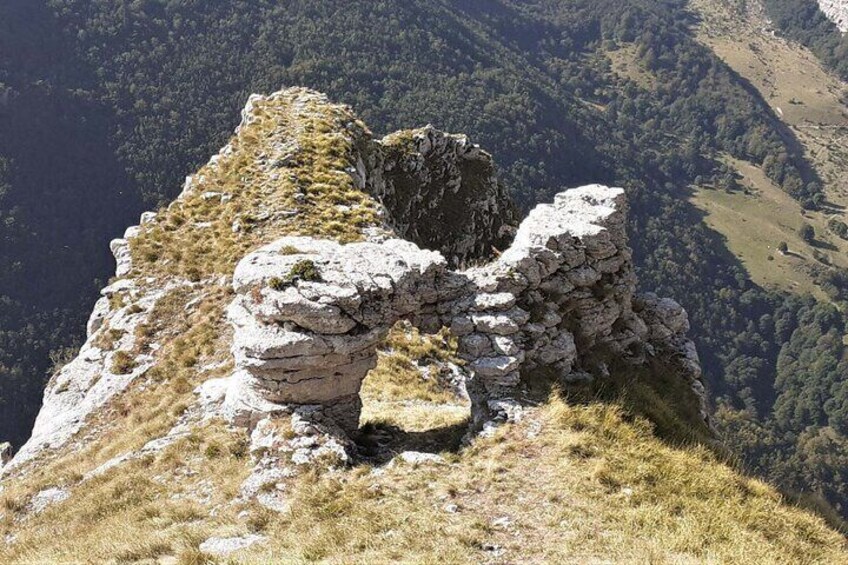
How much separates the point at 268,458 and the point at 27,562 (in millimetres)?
5154

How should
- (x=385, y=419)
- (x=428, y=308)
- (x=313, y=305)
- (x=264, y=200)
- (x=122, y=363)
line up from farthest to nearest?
1. (x=264, y=200)
2. (x=122, y=363)
3. (x=385, y=419)
4. (x=428, y=308)
5. (x=313, y=305)

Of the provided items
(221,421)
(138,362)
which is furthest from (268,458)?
(138,362)

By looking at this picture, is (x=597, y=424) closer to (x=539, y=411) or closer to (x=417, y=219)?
(x=539, y=411)

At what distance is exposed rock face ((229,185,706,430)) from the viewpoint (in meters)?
14.5

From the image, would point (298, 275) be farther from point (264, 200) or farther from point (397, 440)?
point (264, 200)

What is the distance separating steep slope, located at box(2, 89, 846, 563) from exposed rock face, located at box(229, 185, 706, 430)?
60 mm

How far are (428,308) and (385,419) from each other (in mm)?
3618

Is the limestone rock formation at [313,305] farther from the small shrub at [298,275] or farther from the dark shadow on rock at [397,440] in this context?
the dark shadow on rock at [397,440]

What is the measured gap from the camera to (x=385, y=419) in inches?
688

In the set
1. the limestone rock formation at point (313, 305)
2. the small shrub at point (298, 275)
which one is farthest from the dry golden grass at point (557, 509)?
the small shrub at point (298, 275)

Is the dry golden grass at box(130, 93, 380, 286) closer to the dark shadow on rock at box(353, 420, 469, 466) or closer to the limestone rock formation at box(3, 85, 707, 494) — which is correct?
the limestone rock formation at box(3, 85, 707, 494)

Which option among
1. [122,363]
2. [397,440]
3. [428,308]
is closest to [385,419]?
[397,440]

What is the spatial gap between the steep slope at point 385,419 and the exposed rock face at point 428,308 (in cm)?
6

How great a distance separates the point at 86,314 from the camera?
418 feet
